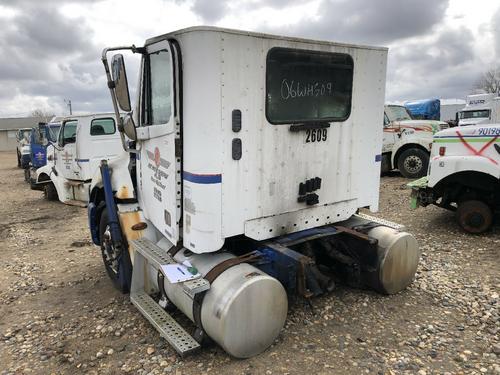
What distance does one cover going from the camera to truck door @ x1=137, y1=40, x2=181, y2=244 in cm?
346

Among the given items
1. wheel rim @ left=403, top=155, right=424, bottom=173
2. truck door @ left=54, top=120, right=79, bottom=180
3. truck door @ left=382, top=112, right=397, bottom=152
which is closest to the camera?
truck door @ left=54, top=120, right=79, bottom=180

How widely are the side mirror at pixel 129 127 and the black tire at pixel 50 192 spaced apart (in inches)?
334

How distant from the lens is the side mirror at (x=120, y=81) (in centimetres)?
363

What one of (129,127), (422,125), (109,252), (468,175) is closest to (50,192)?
(109,252)

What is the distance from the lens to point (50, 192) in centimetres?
1162

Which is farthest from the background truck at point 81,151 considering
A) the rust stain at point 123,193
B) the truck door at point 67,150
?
the rust stain at point 123,193

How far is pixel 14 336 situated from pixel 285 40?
12.0ft

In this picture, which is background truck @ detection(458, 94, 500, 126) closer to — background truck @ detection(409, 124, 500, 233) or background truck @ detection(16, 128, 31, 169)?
background truck @ detection(409, 124, 500, 233)

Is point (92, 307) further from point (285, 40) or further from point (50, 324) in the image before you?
point (285, 40)

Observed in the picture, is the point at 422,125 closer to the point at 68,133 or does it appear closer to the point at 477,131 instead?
the point at 477,131

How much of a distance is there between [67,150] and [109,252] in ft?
21.8

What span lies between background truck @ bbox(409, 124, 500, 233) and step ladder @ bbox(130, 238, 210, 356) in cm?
464

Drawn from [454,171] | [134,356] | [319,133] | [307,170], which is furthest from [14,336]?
[454,171]

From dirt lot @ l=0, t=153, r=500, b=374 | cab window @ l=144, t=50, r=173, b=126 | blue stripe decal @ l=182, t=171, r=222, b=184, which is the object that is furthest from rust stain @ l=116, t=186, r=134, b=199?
blue stripe decal @ l=182, t=171, r=222, b=184
